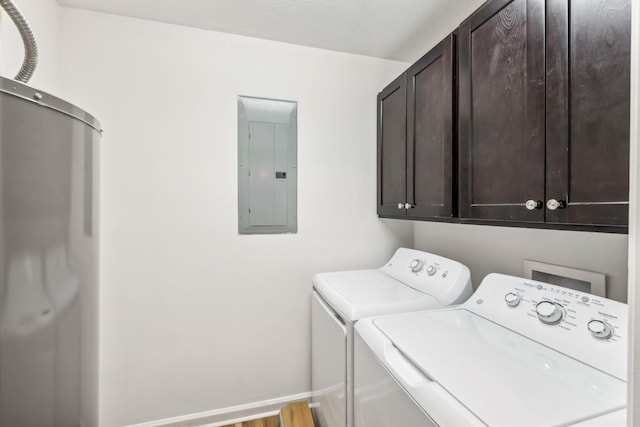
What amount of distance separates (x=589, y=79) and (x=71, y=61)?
228cm

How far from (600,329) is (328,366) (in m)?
1.13

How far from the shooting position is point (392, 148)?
6.01ft

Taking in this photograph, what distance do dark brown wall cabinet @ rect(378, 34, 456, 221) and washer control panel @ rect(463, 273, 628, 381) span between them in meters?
0.39

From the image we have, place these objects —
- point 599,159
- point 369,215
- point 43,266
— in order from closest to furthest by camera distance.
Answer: point 43,266 < point 599,159 < point 369,215

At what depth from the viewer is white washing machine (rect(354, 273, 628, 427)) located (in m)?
0.67

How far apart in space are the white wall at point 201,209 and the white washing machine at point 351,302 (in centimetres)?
29

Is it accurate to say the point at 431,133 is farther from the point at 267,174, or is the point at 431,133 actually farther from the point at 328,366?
the point at 328,366

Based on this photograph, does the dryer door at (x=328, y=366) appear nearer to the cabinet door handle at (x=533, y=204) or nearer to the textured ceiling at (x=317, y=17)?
the cabinet door handle at (x=533, y=204)

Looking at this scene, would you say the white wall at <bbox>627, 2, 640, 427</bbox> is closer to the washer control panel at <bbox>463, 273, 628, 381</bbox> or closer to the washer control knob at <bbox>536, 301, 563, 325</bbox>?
the washer control panel at <bbox>463, 273, 628, 381</bbox>

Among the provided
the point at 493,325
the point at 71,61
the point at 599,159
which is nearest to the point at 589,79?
the point at 599,159

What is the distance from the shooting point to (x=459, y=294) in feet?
4.56

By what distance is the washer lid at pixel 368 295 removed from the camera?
1.29 m

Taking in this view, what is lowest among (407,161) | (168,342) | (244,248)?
(168,342)

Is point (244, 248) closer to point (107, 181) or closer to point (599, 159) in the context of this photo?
point (107, 181)
